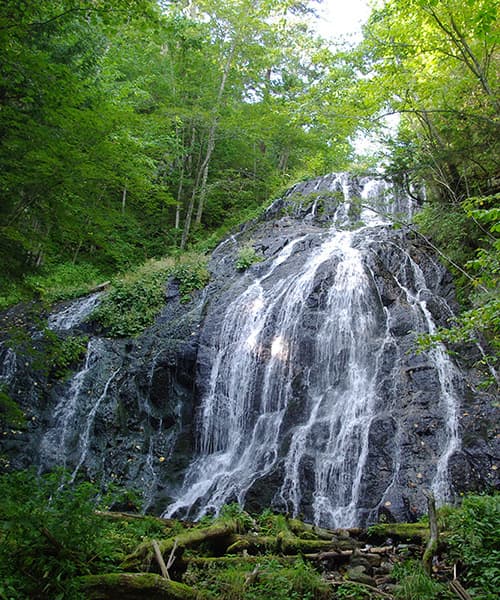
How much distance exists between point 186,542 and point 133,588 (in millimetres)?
1246

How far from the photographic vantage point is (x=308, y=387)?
29.5 ft

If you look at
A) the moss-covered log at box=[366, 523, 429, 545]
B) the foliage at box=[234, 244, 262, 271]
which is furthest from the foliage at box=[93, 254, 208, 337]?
the moss-covered log at box=[366, 523, 429, 545]

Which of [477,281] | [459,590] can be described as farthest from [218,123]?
[459,590]

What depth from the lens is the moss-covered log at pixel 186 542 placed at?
3.33 metres

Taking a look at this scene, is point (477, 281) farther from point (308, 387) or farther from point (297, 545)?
point (308, 387)

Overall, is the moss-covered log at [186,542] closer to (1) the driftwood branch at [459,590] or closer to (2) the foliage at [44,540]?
(2) the foliage at [44,540]

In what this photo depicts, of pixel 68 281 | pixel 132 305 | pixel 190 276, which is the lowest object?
pixel 132 305

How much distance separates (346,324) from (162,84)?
43.1 feet

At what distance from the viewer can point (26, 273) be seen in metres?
5.02

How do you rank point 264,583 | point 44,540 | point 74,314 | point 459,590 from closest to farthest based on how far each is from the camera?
point 44,540 < point 459,590 < point 264,583 < point 74,314

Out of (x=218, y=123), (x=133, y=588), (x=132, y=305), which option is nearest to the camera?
(x=133, y=588)

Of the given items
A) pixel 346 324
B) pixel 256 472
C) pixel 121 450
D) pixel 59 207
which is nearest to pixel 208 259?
pixel 346 324

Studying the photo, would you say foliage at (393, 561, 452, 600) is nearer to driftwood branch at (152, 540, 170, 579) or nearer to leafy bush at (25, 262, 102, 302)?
driftwood branch at (152, 540, 170, 579)

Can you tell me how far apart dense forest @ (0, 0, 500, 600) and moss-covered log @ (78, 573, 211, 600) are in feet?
0.04
